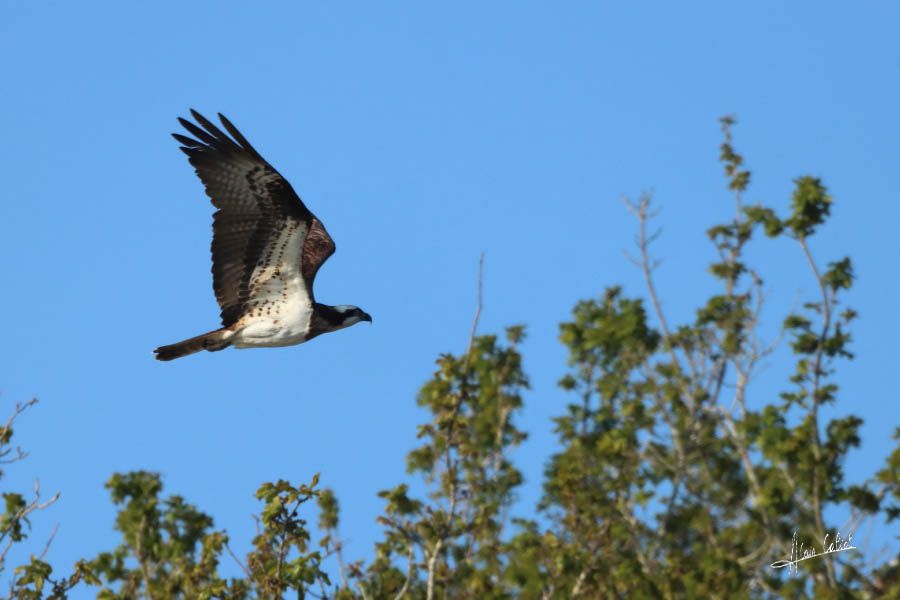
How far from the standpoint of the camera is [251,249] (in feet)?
43.4

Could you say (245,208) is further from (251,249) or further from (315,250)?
(315,250)

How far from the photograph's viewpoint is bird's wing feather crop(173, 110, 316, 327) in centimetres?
1307

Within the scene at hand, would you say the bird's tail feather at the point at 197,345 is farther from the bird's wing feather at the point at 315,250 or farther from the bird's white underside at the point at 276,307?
the bird's wing feather at the point at 315,250

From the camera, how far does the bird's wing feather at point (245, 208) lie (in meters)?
13.1

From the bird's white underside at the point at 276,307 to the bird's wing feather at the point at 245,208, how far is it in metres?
0.01

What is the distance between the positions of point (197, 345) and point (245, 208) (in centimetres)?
135

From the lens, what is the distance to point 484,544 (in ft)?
36.7

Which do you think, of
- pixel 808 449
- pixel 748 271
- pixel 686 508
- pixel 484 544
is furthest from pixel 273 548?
pixel 748 271

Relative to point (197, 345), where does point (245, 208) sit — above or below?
above

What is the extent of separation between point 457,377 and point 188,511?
2.59m
